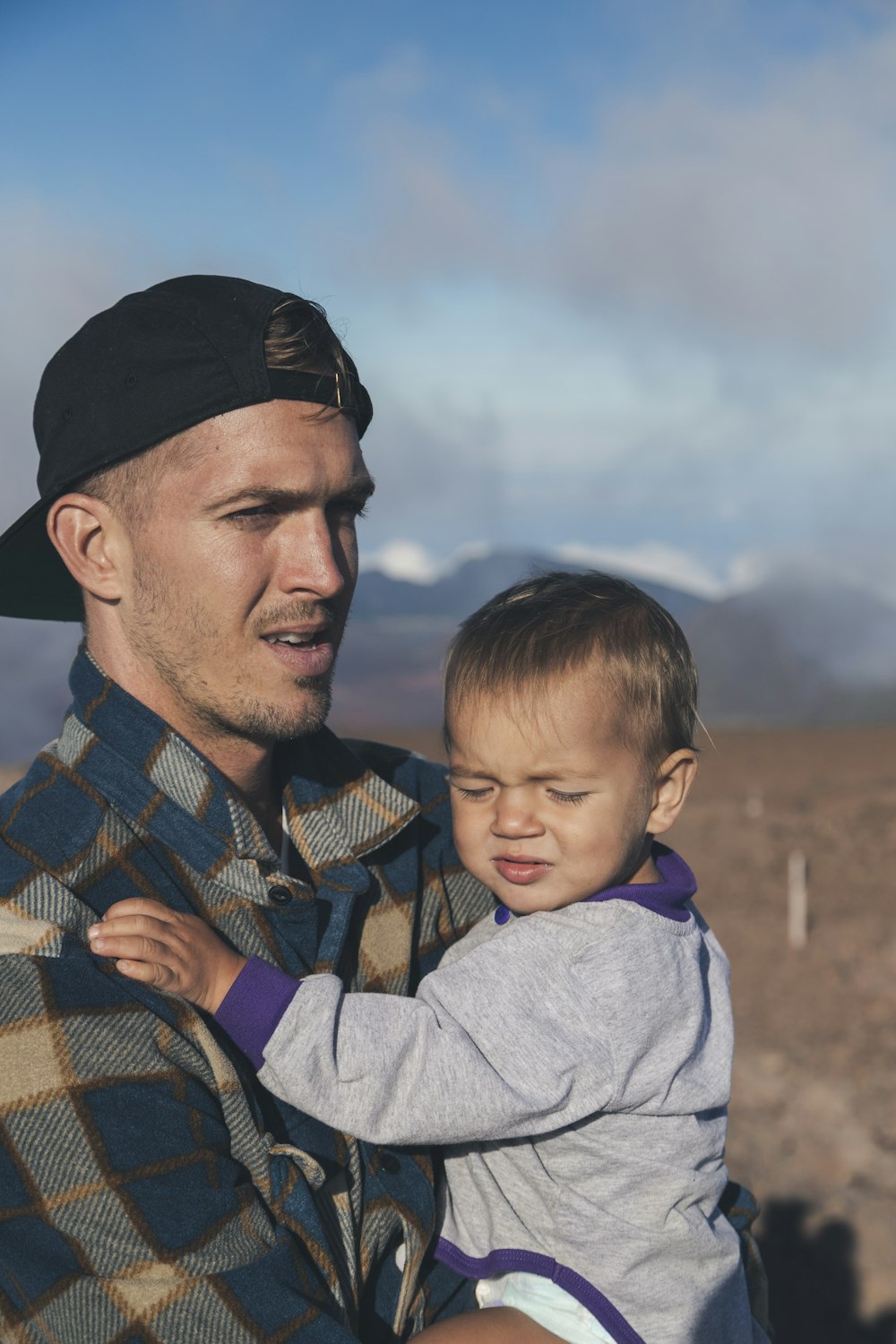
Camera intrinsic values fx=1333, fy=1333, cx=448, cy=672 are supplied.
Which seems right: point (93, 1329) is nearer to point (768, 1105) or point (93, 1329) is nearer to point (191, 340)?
point (191, 340)

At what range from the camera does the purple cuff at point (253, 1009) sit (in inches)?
76.0

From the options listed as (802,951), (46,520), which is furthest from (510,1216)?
(802,951)

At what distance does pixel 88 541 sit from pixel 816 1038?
8.57m

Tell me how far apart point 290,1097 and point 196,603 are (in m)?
0.92

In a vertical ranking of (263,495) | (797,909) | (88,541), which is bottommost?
(797,909)

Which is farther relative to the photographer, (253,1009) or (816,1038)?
(816,1038)

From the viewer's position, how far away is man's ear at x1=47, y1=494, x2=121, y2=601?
8.16ft

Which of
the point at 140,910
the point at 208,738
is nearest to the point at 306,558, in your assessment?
the point at 208,738

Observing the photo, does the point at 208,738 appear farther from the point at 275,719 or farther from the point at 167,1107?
the point at 167,1107

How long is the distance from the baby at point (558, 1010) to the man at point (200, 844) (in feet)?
0.34

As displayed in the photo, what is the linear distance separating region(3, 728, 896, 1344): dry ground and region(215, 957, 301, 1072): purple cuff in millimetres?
1028

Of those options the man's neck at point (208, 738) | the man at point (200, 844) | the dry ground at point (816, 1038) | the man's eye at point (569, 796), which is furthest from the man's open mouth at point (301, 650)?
the dry ground at point (816, 1038)

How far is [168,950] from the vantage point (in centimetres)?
190

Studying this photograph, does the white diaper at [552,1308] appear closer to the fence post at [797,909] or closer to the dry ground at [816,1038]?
the dry ground at [816,1038]
